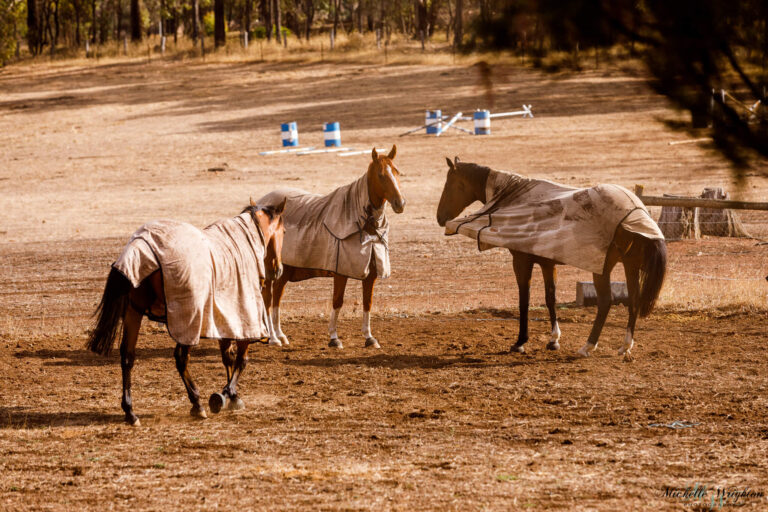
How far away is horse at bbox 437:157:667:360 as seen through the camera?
943 cm

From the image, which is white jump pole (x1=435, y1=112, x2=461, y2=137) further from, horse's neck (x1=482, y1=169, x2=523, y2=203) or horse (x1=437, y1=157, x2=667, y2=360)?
horse's neck (x1=482, y1=169, x2=523, y2=203)

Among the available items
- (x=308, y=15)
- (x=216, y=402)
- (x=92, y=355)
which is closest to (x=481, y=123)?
(x=92, y=355)

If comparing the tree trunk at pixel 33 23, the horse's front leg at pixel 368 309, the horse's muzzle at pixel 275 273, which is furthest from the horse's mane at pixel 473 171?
the tree trunk at pixel 33 23

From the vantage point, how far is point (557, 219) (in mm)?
9758

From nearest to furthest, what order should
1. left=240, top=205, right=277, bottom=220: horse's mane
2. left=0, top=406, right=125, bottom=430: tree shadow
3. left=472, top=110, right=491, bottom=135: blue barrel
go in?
left=0, top=406, right=125, bottom=430: tree shadow, left=240, top=205, right=277, bottom=220: horse's mane, left=472, top=110, right=491, bottom=135: blue barrel

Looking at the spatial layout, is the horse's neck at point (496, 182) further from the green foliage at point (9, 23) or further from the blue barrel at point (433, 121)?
the green foliage at point (9, 23)

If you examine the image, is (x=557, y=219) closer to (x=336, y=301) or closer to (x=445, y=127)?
(x=336, y=301)

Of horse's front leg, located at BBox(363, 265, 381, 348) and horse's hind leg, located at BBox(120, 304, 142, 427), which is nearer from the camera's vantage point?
horse's hind leg, located at BBox(120, 304, 142, 427)

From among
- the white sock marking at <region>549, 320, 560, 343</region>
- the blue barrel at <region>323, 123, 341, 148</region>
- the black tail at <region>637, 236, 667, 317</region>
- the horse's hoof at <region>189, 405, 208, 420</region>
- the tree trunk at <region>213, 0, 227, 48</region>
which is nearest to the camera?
the horse's hoof at <region>189, 405, 208, 420</region>

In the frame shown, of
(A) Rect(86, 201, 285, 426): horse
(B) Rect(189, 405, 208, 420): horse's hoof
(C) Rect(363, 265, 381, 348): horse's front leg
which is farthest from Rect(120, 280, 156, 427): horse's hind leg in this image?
(C) Rect(363, 265, 381, 348): horse's front leg

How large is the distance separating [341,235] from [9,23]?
196 feet

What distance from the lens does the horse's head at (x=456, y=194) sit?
419 inches

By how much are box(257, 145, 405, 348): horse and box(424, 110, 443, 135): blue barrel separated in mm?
22061

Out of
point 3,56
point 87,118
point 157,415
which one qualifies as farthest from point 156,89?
point 157,415
